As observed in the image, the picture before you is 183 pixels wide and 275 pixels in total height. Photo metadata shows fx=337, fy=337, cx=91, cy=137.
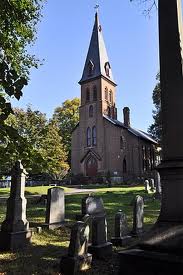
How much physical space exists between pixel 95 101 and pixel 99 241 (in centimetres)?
4582

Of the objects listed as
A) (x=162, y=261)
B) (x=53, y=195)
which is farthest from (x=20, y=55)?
(x=162, y=261)

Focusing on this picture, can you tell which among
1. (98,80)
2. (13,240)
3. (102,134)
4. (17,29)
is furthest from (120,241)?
(98,80)

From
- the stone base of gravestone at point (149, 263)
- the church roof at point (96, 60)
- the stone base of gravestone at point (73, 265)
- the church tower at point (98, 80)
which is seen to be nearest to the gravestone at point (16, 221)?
the stone base of gravestone at point (73, 265)

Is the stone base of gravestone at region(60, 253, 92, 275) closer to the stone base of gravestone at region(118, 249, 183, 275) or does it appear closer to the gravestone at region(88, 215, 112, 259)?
the gravestone at region(88, 215, 112, 259)

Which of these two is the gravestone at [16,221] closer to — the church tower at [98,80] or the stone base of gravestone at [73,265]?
the stone base of gravestone at [73,265]

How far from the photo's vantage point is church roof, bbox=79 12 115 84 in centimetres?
5266

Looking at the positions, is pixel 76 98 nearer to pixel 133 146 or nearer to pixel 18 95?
pixel 133 146

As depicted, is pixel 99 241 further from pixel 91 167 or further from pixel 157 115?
pixel 91 167

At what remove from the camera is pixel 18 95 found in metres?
3.19

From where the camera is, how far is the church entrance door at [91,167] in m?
50.0

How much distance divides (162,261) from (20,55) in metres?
16.4

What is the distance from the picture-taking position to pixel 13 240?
Answer: 7.86 meters

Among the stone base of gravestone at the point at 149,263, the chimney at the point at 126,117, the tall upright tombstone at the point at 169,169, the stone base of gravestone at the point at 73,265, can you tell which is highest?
the chimney at the point at 126,117

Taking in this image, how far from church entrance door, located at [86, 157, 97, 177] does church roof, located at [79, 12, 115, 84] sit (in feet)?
42.0
